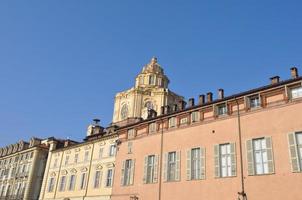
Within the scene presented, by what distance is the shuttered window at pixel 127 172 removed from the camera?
30059 mm

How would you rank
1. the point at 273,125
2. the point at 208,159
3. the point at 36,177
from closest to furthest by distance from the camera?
1. the point at 273,125
2. the point at 208,159
3. the point at 36,177

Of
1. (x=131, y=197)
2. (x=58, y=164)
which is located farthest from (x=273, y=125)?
(x=58, y=164)

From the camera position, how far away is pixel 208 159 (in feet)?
81.0

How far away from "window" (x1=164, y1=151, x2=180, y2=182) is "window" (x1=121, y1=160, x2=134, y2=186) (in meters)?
4.23

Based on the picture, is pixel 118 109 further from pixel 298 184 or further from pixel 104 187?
pixel 298 184

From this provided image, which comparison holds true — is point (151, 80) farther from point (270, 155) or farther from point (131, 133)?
point (270, 155)

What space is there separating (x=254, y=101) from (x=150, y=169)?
1073cm

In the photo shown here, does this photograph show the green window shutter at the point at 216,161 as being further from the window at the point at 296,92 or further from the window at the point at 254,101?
the window at the point at 296,92

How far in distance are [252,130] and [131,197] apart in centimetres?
1242

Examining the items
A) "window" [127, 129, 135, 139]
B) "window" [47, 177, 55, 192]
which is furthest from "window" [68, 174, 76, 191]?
"window" [127, 129, 135, 139]

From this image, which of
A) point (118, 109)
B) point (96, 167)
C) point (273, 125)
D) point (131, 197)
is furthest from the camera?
point (118, 109)

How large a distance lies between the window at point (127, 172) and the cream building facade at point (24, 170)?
2034 centimetres

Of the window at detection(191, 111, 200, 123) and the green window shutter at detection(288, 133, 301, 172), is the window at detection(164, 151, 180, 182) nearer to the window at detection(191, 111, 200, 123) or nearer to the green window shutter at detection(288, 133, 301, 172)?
the window at detection(191, 111, 200, 123)

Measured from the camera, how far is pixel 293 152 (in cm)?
Answer: 2047
